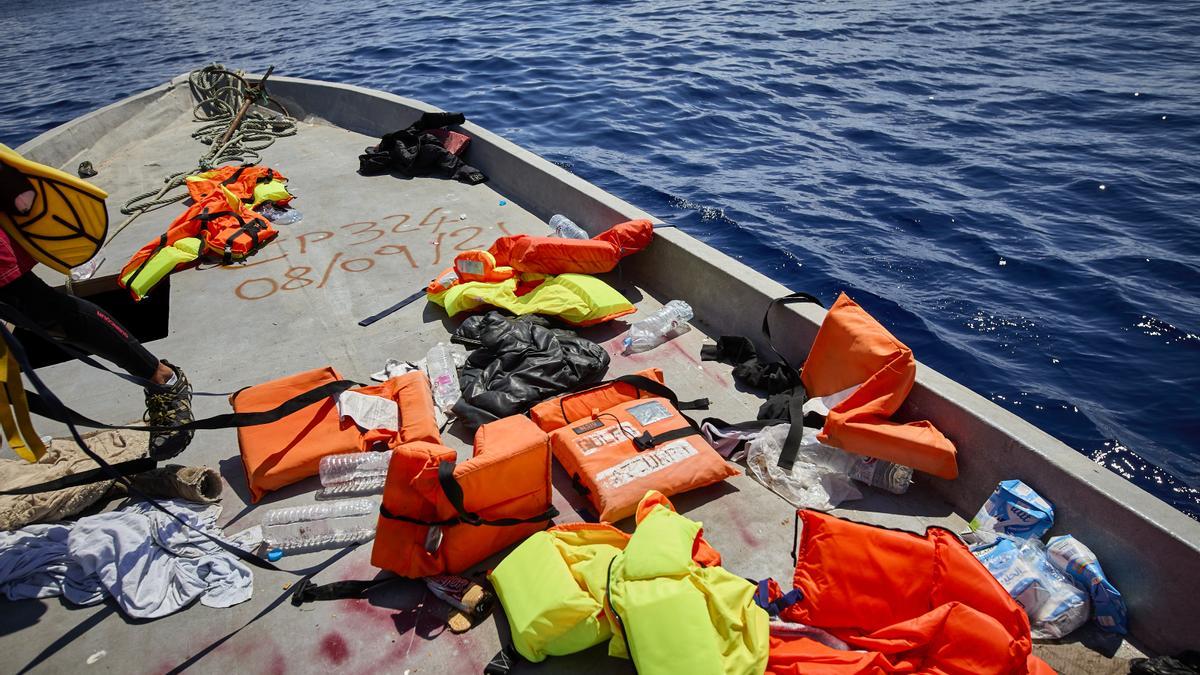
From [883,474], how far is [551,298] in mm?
2606

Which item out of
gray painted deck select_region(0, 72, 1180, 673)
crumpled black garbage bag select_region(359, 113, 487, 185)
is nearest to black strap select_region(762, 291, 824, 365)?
gray painted deck select_region(0, 72, 1180, 673)

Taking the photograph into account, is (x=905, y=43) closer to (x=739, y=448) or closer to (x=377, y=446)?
(x=739, y=448)

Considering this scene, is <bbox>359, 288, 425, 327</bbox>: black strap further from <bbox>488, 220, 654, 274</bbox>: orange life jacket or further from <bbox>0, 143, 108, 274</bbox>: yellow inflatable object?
<bbox>0, 143, 108, 274</bbox>: yellow inflatable object

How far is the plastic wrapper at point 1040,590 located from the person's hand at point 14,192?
4.93 metres

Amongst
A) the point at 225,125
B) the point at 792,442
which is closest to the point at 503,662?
the point at 792,442

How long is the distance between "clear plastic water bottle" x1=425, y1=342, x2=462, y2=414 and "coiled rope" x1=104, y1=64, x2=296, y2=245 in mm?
A: 4994

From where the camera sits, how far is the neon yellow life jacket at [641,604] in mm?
2430

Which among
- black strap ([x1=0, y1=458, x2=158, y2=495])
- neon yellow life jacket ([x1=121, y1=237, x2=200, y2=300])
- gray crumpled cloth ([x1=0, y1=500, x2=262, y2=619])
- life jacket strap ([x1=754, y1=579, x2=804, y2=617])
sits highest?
life jacket strap ([x1=754, y1=579, x2=804, y2=617])

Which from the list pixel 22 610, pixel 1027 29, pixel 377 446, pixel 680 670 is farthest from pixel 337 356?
pixel 1027 29

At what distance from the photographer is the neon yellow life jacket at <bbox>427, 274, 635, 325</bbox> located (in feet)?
16.0

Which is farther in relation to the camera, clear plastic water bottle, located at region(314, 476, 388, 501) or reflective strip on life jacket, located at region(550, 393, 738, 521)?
clear plastic water bottle, located at region(314, 476, 388, 501)

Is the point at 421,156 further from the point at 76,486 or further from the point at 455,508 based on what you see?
the point at 455,508

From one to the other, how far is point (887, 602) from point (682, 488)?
3.59 feet

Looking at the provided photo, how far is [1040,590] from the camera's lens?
286 cm
